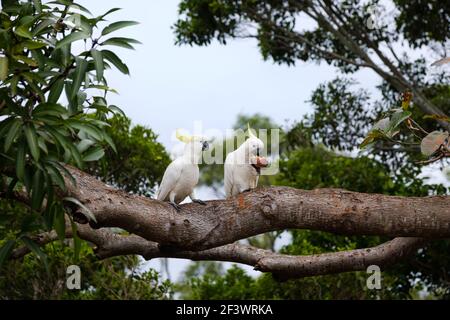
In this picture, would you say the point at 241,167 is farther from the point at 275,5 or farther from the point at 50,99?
the point at 275,5

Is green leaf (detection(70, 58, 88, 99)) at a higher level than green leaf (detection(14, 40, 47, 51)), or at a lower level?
lower

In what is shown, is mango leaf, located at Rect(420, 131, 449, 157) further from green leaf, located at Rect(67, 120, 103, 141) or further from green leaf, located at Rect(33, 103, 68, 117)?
green leaf, located at Rect(33, 103, 68, 117)

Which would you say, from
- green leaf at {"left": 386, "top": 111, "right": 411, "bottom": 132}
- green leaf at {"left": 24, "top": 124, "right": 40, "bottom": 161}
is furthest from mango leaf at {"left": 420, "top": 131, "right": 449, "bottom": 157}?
green leaf at {"left": 24, "top": 124, "right": 40, "bottom": 161}

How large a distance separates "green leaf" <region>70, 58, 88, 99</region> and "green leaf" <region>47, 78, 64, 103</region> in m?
0.06

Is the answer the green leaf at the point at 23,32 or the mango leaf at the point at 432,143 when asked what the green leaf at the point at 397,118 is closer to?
the mango leaf at the point at 432,143

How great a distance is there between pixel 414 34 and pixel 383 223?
187 inches

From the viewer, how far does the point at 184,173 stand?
14.4ft

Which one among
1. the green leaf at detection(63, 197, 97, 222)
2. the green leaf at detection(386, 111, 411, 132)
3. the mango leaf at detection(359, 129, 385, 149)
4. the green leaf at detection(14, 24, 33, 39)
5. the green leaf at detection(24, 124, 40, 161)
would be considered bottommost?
the green leaf at detection(63, 197, 97, 222)

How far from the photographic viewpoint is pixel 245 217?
146 inches

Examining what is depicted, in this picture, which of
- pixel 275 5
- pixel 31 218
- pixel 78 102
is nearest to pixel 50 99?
pixel 78 102

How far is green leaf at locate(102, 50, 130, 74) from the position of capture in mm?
3121

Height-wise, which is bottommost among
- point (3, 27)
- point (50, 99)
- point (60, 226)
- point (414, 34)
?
point (60, 226)

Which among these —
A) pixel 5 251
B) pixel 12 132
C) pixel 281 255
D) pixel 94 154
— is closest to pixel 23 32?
pixel 12 132

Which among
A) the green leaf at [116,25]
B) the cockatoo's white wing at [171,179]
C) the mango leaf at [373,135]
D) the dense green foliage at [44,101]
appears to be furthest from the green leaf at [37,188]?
the mango leaf at [373,135]
